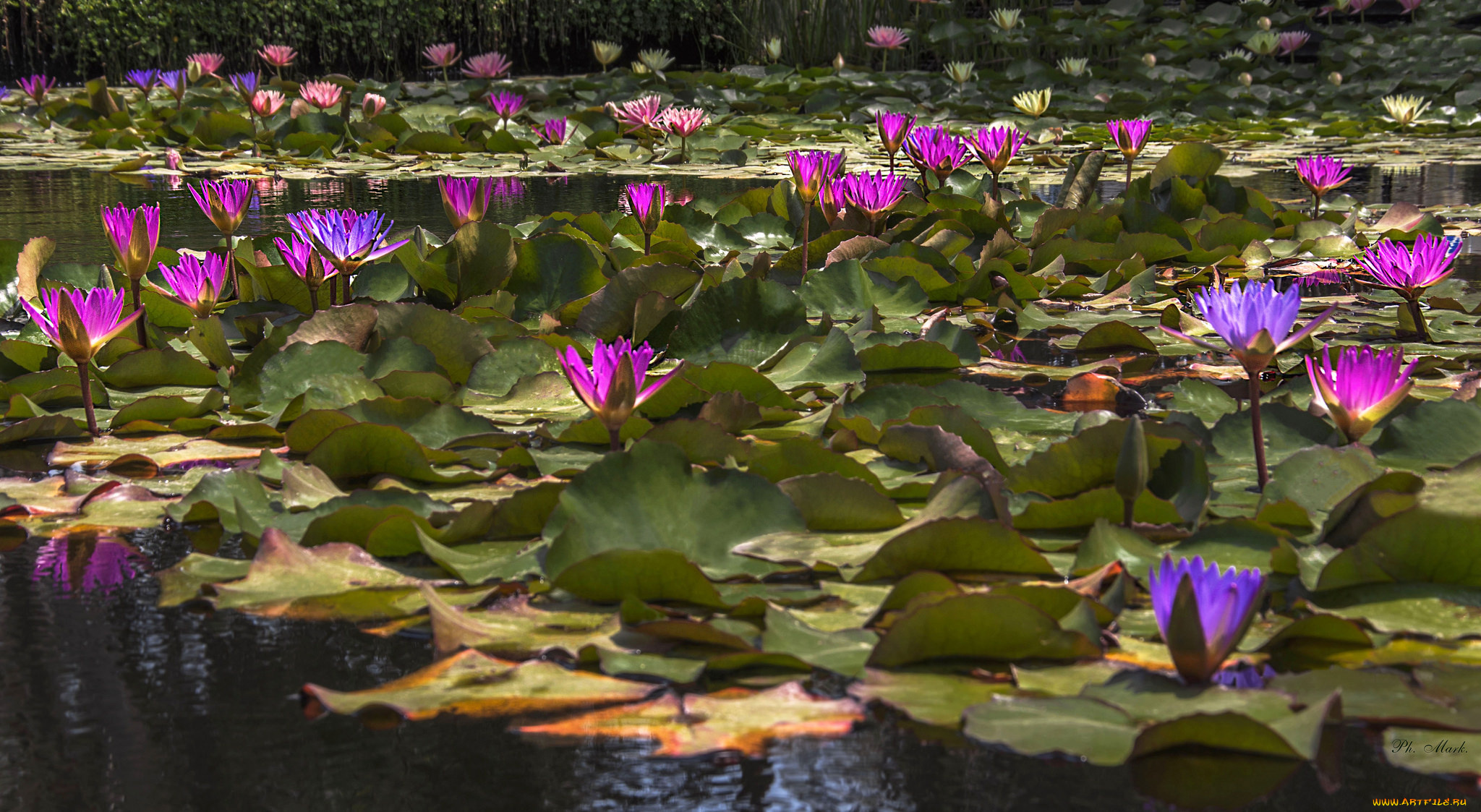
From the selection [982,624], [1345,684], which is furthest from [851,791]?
[1345,684]

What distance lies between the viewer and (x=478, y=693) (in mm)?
816

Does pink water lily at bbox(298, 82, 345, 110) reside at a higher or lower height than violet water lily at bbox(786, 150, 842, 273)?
higher

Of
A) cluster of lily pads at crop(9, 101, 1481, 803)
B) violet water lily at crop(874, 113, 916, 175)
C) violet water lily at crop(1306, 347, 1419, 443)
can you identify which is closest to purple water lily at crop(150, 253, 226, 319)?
cluster of lily pads at crop(9, 101, 1481, 803)

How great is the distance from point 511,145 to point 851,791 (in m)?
4.75

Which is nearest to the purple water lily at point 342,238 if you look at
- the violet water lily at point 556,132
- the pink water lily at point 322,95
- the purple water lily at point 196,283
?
the purple water lily at point 196,283

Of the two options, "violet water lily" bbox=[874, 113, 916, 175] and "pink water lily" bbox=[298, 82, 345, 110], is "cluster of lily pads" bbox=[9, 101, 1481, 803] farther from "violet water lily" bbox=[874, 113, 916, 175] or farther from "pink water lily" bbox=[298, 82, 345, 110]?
"pink water lily" bbox=[298, 82, 345, 110]

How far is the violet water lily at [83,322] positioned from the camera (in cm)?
133

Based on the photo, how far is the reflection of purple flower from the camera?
822 mm

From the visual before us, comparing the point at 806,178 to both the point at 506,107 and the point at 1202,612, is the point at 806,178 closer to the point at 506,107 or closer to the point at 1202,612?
the point at 1202,612

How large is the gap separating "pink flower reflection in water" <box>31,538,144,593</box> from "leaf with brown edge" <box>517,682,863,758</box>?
48 cm

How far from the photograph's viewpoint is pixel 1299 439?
1.31m

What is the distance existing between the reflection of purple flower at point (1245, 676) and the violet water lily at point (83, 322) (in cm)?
117

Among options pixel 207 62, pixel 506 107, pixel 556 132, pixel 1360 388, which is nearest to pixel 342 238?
pixel 1360 388

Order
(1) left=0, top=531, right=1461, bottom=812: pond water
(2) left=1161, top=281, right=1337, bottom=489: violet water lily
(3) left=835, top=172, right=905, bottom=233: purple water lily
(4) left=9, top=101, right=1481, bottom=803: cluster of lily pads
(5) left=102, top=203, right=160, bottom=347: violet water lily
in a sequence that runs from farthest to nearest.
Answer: (3) left=835, top=172, right=905, bottom=233: purple water lily → (5) left=102, top=203, right=160, bottom=347: violet water lily → (2) left=1161, top=281, right=1337, bottom=489: violet water lily → (4) left=9, top=101, right=1481, bottom=803: cluster of lily pads → (1) left=0, top=531, right=1461, bottom=812: pond water
